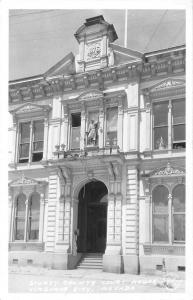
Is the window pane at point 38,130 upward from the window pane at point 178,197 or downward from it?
upward

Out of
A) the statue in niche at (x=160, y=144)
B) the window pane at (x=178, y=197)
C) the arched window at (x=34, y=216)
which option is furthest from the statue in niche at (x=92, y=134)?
the window pane at (x=178, y=197)

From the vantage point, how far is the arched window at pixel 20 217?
19764 mm

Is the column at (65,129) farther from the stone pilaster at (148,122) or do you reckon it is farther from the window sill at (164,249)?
the window sill at (164,249)

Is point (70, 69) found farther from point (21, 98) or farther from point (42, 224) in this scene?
point (42, 224)

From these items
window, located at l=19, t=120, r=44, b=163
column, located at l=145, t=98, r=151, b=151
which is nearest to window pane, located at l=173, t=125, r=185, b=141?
column, located at l=145, t=98, r=151, b=151

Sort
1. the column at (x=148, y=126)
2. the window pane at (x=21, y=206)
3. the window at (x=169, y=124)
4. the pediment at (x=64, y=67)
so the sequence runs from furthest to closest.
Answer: the window pane at (x=21, y=206), the pediment at (x=64, y=67), the column at (x=148, y=126), the window at (x=169, y=124)

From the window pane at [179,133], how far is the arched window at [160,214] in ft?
6.22

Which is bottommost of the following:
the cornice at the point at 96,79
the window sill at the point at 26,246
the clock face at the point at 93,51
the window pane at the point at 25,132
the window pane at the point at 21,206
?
the window sill at the point at 26,246

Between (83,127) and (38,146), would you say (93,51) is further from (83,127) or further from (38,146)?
(38,146)

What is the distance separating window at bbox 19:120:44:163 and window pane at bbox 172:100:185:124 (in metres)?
5.77

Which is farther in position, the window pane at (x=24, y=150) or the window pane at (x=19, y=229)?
the window pane at (x=24, y=150)

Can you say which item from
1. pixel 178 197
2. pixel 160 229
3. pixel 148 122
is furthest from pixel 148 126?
pixel 160 229

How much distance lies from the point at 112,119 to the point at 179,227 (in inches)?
198

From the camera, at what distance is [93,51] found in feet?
64.3
